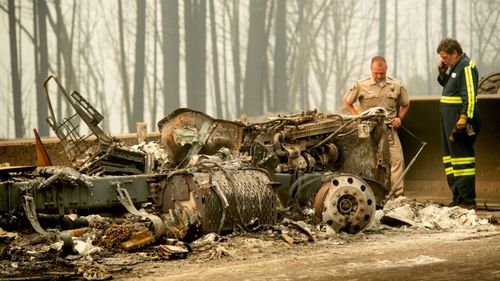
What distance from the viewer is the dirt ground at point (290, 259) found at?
850 cm

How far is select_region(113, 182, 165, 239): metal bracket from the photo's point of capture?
32.1 feet

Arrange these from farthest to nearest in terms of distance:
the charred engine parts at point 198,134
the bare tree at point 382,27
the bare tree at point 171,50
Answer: the bare tree at point 382,27
the bare tree at point 171,50
the charred engine parts at point 198,134

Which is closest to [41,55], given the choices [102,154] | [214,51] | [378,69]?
[214,51]

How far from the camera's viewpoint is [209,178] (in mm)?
10367

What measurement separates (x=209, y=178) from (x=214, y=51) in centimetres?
1977

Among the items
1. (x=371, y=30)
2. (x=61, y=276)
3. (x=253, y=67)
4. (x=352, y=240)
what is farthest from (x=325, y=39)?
(x=61, y=276)

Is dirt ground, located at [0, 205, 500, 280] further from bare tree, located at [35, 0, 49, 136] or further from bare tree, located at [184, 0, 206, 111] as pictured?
bare tree, located at [184, 0, 206, 111]

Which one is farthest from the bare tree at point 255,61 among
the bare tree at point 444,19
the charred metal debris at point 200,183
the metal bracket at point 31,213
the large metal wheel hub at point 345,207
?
the metal bracket at point 31,213

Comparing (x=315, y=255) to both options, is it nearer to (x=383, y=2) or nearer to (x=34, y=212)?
(x=34, y=212)

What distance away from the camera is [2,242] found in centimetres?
1034

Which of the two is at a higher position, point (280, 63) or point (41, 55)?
point (280, 63)

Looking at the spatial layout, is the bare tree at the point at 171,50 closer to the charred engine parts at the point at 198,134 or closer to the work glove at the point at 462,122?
the work glove at the point at 462,122

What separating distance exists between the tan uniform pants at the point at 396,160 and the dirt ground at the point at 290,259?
3066 mm

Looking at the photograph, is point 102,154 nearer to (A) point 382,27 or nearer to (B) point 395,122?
(B) point 395,122
